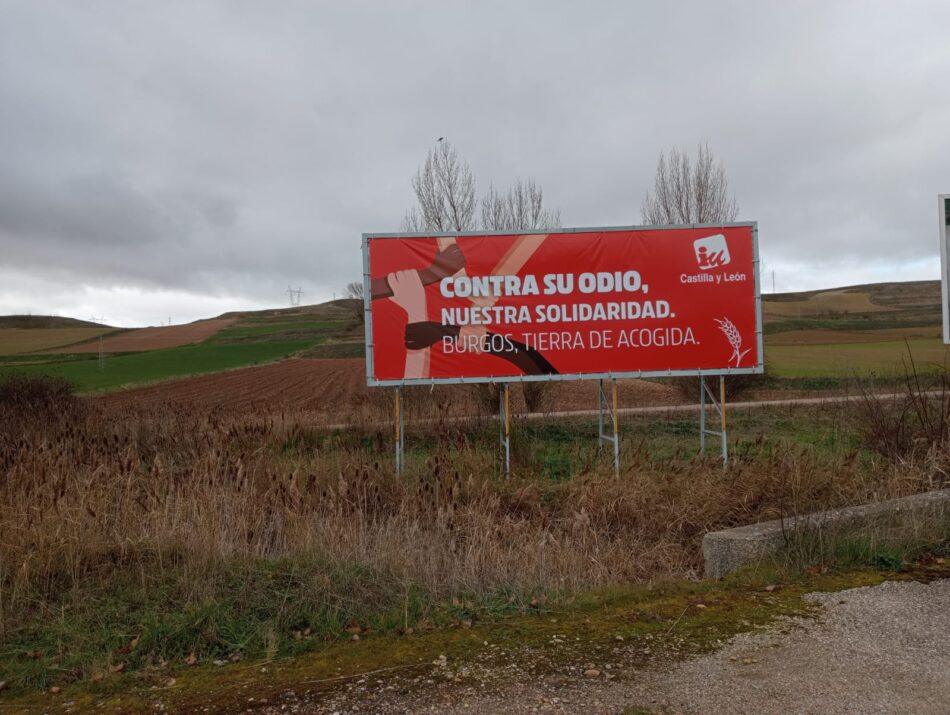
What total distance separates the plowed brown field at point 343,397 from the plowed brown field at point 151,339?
52.1m

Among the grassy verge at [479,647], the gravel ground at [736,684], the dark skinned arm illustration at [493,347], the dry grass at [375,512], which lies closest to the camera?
the gravel ground at [736,684]

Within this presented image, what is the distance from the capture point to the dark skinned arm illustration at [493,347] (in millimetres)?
10086

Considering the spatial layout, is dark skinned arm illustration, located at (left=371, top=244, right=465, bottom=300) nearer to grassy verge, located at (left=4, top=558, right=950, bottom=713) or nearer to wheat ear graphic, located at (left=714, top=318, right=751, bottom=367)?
wheat ear graphic, located at (left=714, top=318, right=751, bottom=367)

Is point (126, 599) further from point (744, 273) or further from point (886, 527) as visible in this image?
point (744, 273)

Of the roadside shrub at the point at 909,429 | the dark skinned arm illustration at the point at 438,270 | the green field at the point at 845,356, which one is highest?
the dark skinned arm illustration at the point at 438,270

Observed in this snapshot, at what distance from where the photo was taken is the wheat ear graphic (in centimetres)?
1035

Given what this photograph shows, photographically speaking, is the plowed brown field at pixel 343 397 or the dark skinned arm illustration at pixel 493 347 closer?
the dark skinned arm illustration at pixel 493 347

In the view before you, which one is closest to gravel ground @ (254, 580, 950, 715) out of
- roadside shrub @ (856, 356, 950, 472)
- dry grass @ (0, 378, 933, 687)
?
dry grass @ (0, 378, 933, 687)

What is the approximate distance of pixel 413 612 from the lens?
4.34m

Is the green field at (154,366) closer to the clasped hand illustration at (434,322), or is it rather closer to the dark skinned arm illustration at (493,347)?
the clasped hand illustration at (434,322)

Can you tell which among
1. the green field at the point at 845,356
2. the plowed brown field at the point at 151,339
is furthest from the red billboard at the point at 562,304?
the plowed brown field at the point at 151,339

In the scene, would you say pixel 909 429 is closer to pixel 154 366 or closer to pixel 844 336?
pixel 844 336

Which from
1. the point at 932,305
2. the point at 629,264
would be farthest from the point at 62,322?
the point at 629,264

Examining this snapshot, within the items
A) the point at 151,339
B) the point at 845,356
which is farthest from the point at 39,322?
the point at 845,356
